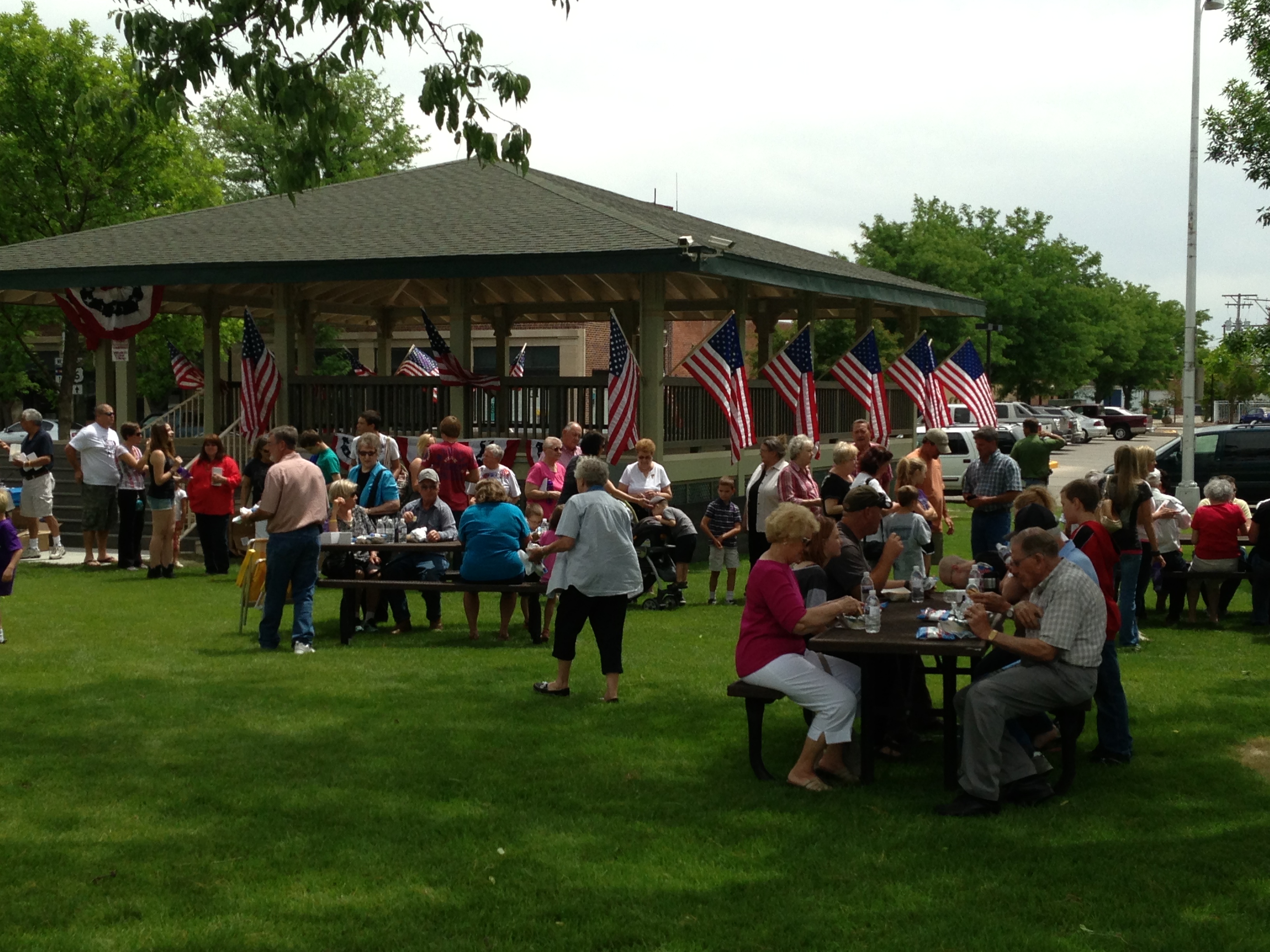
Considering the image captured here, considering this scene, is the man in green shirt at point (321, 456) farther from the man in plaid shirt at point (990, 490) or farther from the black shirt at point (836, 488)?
the man in plaid shirt at point (990, 490)

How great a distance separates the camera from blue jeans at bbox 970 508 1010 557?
44.3 feet

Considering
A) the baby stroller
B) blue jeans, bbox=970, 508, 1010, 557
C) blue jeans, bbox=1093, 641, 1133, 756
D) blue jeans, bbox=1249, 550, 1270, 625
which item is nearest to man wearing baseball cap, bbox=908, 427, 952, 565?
blue jeans, bbox=970, 508, 1010, 557

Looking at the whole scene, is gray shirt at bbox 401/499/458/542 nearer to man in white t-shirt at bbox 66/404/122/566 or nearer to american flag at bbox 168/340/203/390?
man in white t-shirt at bbox 66/404/122/566

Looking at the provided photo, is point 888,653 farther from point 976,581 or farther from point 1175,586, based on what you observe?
point 1175,586

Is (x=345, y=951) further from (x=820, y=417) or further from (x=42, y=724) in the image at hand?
(x=820, y=417)

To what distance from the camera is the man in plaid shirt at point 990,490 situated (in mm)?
13453

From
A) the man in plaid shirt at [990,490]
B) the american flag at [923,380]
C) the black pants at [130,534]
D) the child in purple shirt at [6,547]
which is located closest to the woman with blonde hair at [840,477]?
the man in plaid shirt at [990,490]

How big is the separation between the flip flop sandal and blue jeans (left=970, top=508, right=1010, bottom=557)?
645cm

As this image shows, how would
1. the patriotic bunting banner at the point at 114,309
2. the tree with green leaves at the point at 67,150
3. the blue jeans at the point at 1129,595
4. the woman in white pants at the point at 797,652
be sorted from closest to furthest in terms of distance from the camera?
1. the woman in white pants at the point at 797,652
2. the blue jeans at the point at 1129,595
3. the patriotic bunting banner at the point at 114,309
4. the tree with green leaves at the point at 67,150

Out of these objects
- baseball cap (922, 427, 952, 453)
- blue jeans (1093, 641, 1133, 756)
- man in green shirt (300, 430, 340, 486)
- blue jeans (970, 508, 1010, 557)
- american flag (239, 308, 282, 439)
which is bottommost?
blue jeans (1093, 641, 1133, 756)

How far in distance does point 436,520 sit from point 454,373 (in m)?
6.67

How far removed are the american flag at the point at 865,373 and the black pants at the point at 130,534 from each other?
10.2 m

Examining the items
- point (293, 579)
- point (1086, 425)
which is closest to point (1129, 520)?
point (293, 579)

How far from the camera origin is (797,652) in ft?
25.1
